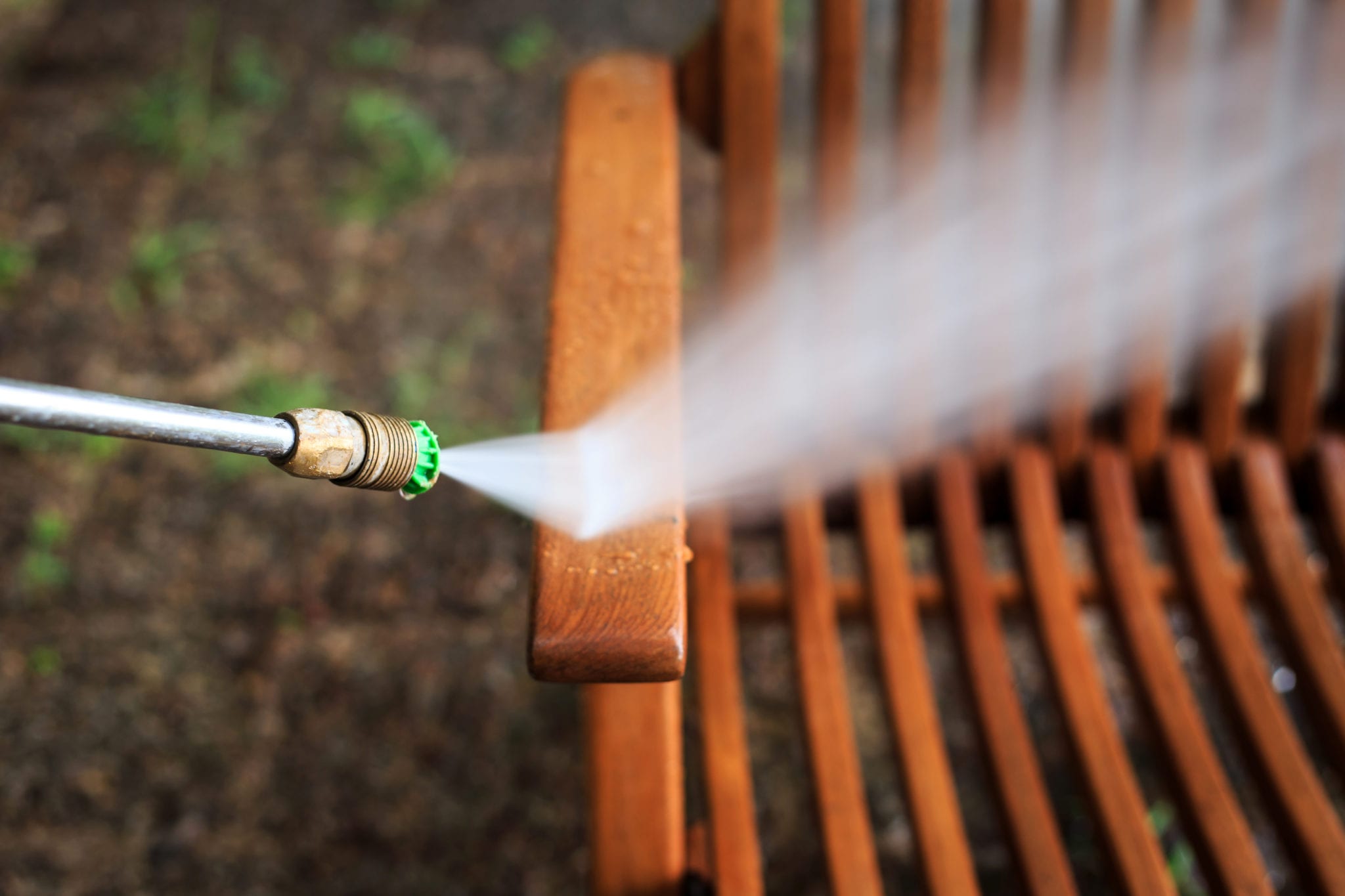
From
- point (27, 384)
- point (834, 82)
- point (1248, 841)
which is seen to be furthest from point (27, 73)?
point (1248, 841)

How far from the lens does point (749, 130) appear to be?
104cm

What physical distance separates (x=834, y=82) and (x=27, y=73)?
2.10m

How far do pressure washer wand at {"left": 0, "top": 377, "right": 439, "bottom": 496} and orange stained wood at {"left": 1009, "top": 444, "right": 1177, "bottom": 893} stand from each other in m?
0.65

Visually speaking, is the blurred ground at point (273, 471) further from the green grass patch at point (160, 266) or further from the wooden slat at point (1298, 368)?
the wooden slat at point (1298, 368)

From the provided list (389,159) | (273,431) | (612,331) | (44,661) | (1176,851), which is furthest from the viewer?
(389,159)

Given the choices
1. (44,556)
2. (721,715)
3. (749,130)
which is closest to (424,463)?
(721,715)

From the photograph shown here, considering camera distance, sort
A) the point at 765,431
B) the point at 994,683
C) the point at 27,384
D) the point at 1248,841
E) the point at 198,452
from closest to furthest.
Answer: the point at 27,384 → the point at 1248,841 → the point at 994,683 → the point at 765,431 → the point at 198,452

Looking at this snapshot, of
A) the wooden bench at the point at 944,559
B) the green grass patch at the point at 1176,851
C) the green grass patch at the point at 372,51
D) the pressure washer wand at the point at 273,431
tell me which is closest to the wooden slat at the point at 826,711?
the wooden bench at the point at 944,559

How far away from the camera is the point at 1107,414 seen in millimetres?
1164

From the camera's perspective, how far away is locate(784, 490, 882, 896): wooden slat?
0.90 meters

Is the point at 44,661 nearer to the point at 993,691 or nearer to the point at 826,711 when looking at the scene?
the point at 826,711

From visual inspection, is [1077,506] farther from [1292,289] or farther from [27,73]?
[27,73]

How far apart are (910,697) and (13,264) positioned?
6.27ft

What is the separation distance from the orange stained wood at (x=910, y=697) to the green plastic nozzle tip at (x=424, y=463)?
54 centimetres
